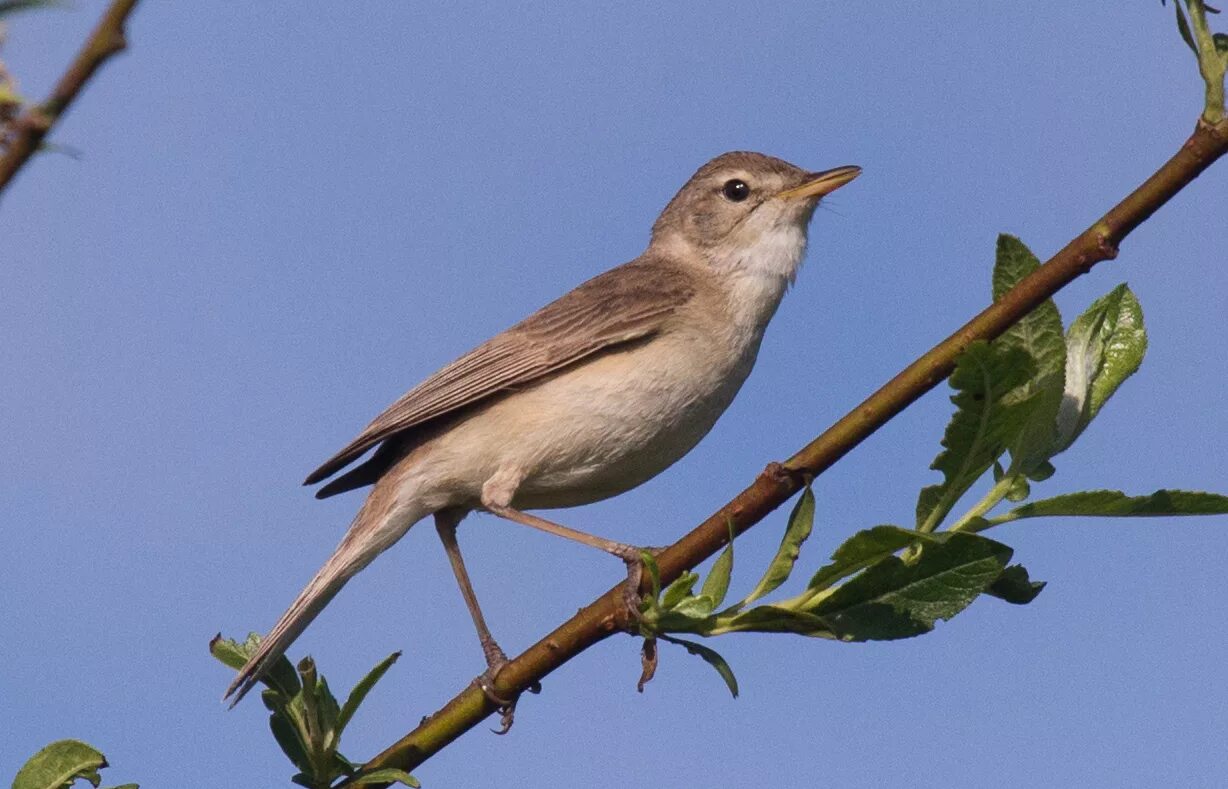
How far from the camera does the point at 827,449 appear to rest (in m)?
2.77

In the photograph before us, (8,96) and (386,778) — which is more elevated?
(8,96)

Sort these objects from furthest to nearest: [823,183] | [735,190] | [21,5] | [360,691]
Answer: [735,190], [823,183], [360,691], [21,5]

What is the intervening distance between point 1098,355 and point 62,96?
91.5 inches

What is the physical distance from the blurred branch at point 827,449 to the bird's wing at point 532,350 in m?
2.70

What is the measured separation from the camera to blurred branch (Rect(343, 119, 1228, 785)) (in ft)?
7.69

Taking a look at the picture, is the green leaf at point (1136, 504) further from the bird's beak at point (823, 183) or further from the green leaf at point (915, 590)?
the bird's beak at point (823, 183)

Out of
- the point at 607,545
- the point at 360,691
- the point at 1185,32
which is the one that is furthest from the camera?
the point at 607,545

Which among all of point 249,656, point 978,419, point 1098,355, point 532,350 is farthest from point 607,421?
point 978,419

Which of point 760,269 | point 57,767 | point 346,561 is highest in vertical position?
point 760,269

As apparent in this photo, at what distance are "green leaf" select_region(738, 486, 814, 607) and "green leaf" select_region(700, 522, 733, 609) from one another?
60 millimetres

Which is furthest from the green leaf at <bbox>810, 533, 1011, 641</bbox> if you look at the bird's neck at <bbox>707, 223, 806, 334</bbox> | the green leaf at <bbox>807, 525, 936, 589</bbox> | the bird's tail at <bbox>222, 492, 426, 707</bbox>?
the bird's neck at <bbox>707, 223, 806, 334</bbox>

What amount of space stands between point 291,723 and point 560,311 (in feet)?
11.5

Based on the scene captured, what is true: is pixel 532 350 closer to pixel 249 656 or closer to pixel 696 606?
pixel 249 656

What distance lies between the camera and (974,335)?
8.71ft
